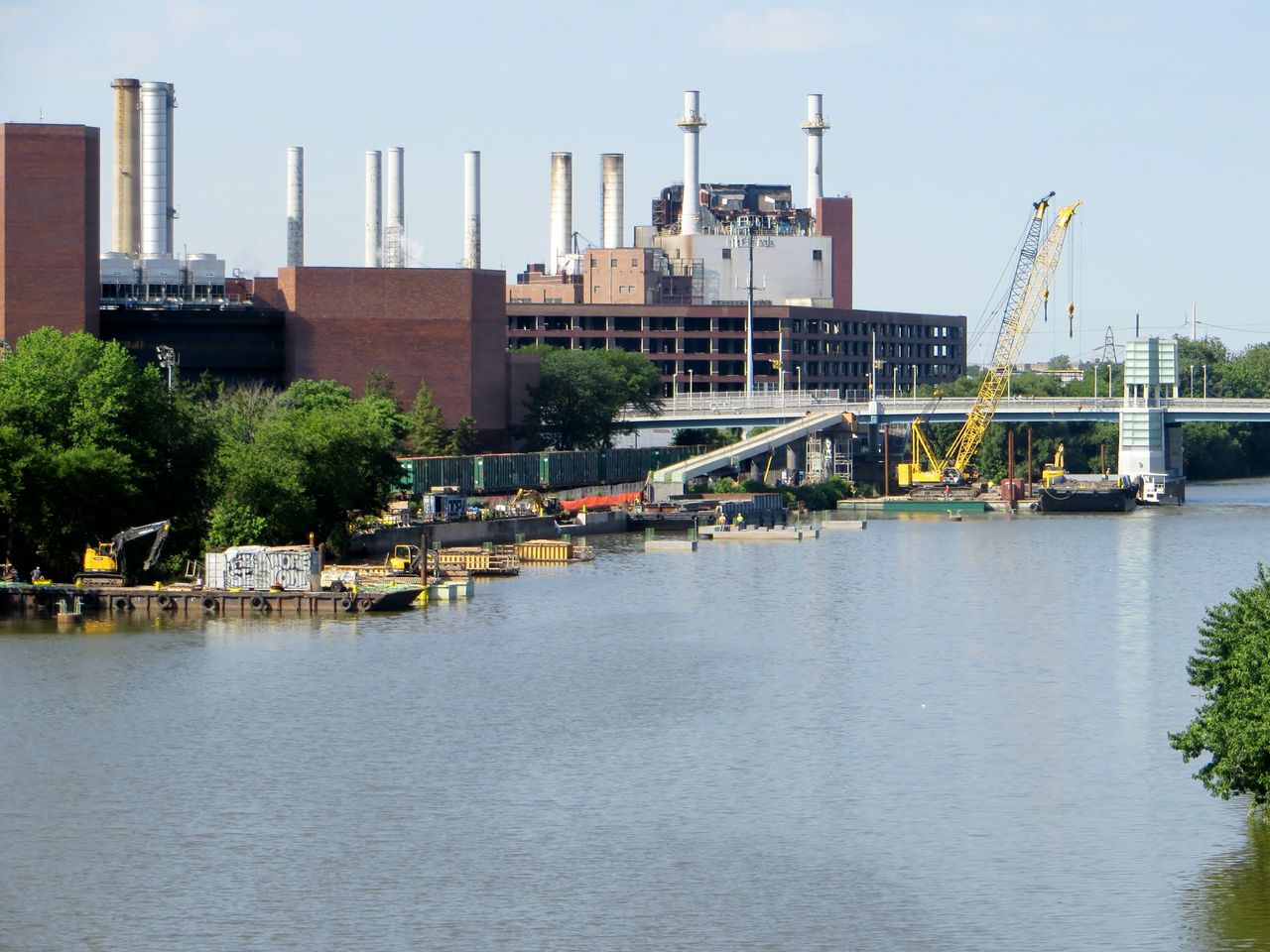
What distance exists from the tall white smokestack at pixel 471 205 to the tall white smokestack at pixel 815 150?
4874 centimetres

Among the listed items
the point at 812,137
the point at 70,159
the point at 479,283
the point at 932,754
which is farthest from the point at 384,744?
the point at 812,137

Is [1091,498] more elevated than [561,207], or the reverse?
[561,207]

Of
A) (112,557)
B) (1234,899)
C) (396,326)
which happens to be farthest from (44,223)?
(1234,899)

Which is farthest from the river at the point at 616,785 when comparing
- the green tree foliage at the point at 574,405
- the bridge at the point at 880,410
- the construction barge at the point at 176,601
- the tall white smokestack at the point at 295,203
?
the tall white smokestack at the point at 295,203

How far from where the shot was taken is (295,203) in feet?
452

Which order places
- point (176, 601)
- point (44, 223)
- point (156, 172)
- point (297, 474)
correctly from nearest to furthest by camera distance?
1. point (176, 601)
2. point (297, 474)
3. point (44, 223)
4. point (156, 172)

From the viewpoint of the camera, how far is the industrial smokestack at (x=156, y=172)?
400 feet

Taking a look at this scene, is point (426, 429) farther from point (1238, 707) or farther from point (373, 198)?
point (1238, 707)

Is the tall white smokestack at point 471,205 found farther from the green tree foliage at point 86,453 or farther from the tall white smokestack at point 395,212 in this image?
the green tree foliage at point 86,453

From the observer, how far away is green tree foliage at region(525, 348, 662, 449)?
12381cm

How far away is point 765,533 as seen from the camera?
102 meters

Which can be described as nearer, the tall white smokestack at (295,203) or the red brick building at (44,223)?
the red brick building at (44,223)

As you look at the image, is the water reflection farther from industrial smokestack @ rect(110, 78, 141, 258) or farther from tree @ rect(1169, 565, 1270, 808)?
industrial smokestack @ rect(110, 78, 141, 258)

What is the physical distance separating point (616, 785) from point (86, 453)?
3222 centimetres
